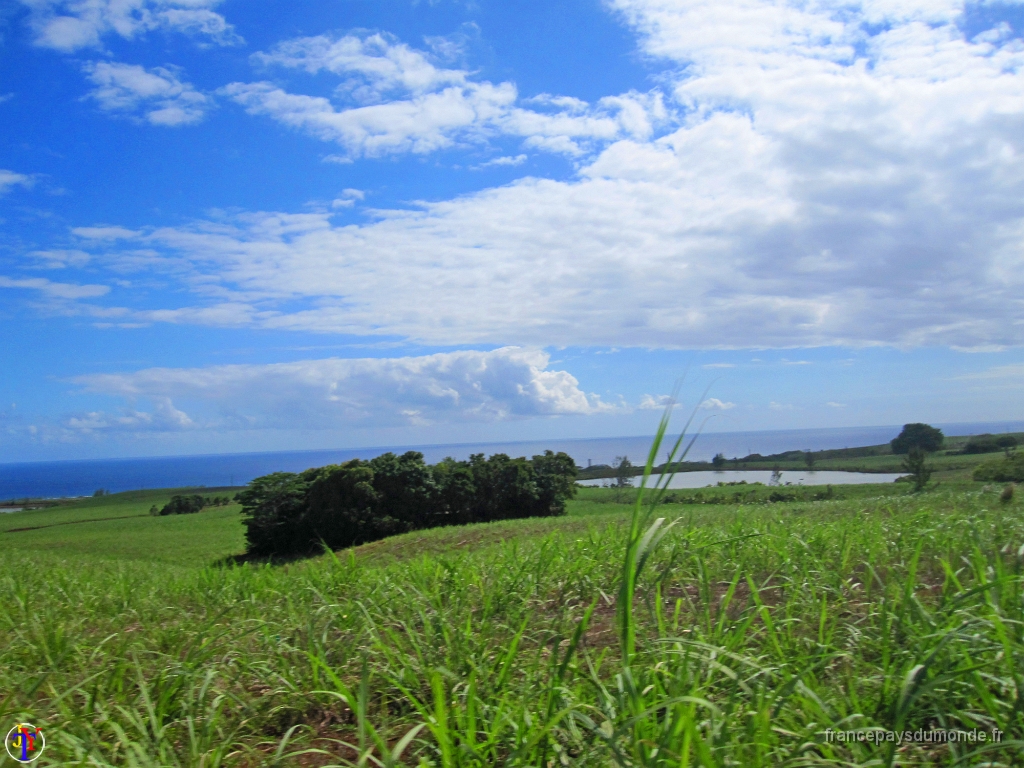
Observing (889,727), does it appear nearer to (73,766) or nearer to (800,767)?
(800,767)

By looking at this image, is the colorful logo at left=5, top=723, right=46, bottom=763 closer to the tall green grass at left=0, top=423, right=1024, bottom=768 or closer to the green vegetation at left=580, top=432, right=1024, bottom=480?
the tall green grass at left=0, top=423, right=1024, bottom=768

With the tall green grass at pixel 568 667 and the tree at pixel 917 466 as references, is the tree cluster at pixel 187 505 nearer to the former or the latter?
the tree at pixel 917 466

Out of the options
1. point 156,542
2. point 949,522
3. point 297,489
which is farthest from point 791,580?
point 156,542

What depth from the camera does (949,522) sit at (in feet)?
16.6

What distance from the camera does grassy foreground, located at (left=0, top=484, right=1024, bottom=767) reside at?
6.12 feet

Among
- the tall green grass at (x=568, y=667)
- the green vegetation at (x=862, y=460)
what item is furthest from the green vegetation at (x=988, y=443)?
the tall green grass at (x=568, y=667)

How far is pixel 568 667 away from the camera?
7.70 ft

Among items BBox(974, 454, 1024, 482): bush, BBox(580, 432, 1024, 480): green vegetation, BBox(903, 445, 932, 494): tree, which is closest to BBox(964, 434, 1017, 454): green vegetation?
BBox(580, 432, 1024, 480): green vegetation

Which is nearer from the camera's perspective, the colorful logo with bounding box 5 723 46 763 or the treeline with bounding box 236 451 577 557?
the colorful logo with bounding box 5 723 46 763

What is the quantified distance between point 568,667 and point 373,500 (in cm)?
2877

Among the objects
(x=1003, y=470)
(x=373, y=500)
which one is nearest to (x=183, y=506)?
(x=373, y=500)

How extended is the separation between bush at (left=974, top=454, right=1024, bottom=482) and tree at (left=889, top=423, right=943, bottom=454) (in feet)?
24.8

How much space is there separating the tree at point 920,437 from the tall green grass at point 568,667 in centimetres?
3086

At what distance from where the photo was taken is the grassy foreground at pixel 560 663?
1864mm
